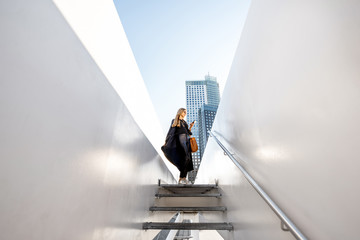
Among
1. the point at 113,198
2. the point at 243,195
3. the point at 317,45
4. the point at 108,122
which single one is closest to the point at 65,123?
the point at 108,122

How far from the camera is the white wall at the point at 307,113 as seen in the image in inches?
21.6

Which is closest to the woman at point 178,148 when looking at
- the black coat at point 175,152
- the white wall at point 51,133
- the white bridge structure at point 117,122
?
the black coat at point 175,152

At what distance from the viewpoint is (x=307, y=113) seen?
728 mm

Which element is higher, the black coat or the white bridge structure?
the black coat

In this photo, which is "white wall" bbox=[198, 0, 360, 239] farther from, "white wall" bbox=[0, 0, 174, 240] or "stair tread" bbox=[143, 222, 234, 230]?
"white wall" bbox=[0, 0, 174, 240]

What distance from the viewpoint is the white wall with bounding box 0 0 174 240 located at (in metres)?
0.51

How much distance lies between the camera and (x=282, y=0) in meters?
0.95

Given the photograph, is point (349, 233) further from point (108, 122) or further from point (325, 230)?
point (108, 122)

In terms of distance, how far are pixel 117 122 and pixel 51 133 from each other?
619 millimetres

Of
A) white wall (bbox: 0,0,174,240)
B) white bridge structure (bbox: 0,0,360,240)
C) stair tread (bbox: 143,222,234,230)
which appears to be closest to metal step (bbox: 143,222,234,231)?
stair tread (bbox: 143,222,234,230)

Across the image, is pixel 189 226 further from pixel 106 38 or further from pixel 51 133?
pixel 106 38

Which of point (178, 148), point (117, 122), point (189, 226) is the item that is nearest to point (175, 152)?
point (178, 148)

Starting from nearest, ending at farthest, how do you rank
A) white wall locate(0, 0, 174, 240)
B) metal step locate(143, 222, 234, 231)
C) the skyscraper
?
white wall locate(0, 0, 174, 240), metal step locate(143, 222, 234, 231), the skyscraper

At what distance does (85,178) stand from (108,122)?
40 centimetres
